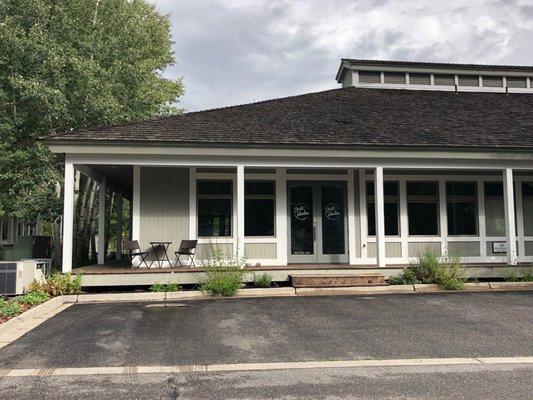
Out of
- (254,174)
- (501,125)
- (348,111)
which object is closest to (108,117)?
(254,174)

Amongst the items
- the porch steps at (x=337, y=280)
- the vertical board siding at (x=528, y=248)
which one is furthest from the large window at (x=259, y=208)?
the vertical board siding at (x=528, y=248)

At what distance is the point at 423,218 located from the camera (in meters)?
12.8

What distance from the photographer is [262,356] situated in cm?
548

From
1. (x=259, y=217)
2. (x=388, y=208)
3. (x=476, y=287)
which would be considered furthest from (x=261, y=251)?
(x=476, y=287)

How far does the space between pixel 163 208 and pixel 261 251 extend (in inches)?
107

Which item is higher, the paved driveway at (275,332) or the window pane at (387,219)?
the window pane at (387,219)

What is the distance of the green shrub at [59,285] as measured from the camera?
948 centimetres

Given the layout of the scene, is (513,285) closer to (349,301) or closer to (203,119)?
(349,301)

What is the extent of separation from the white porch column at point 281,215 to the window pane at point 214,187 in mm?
1309

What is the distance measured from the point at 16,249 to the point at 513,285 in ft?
45.4

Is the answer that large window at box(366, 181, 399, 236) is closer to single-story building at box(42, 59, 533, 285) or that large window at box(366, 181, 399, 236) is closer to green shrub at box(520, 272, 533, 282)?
single-story building at box(42, 59, 533, 285)

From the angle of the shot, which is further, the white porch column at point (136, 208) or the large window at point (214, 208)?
the large window at point (214, 208)

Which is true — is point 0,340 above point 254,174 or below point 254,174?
below

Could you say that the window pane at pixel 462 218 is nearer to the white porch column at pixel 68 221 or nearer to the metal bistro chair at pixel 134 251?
the metal bistro chair at pixel 134 251
